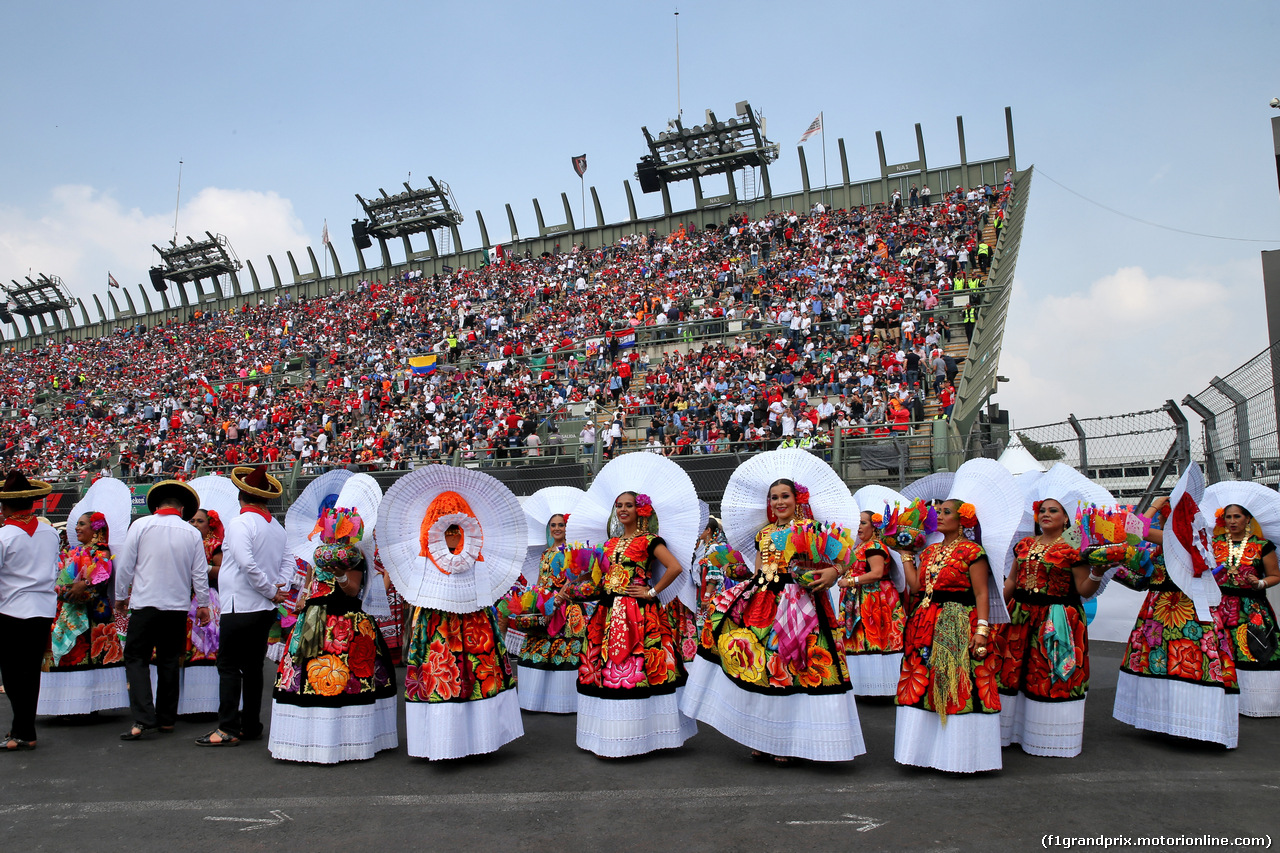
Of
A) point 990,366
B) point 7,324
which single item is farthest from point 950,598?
point 7,324

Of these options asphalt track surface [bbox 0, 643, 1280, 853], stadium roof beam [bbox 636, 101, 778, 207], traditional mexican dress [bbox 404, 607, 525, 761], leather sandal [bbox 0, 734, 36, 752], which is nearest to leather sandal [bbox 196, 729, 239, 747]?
asphalt track surface [bbox 0, 643, 1280, 853]

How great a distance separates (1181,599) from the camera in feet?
19.5

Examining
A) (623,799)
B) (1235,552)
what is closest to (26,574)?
(623,799)

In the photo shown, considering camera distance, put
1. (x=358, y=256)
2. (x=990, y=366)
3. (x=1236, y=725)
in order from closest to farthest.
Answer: (x=1236, y=725) → (x=990, y=366) → (x=358, y=256)

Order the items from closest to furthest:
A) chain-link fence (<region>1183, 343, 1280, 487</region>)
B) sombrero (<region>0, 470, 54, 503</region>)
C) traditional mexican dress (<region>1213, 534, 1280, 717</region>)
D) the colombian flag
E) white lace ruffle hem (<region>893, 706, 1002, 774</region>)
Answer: white lace ruffle hem (<region>893, 706, 1002, 774</region>)
sombrero (<region>0, 470, 54, 503</region>)
traditional mexican dress (<region>1213, 534, 1280, 717</region>)
chain-link fence (<region>1183, 343, 1280, 487</region>)
the colombian flag

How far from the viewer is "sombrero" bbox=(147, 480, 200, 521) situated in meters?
6.69

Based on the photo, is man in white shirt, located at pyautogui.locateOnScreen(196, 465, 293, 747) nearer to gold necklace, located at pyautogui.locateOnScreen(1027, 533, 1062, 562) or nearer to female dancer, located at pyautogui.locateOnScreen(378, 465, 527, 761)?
female dancer, located at pyautogui.locateOnScreen(378, 465, 527, 761)

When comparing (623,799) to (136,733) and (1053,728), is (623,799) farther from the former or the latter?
(136,733)

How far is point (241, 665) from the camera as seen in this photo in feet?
20.4

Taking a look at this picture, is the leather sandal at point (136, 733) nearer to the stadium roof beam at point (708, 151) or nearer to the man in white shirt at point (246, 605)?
the man in white shirt at point (246, 605)

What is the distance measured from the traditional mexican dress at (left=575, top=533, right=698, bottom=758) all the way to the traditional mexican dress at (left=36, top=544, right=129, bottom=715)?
3955 mm

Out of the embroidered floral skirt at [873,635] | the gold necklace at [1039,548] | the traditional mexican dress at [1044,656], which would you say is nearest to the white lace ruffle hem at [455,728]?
the traditional mexican dress at [1044,656]

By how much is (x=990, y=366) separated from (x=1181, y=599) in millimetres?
12587

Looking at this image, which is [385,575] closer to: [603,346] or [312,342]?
[603,346]
